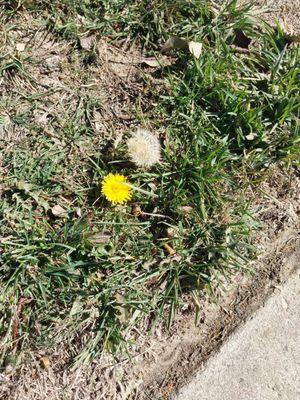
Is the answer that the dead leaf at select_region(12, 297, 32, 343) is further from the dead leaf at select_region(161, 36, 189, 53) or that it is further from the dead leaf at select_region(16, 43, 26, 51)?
the dead leaf at select_region(161, 36, 189, 53)

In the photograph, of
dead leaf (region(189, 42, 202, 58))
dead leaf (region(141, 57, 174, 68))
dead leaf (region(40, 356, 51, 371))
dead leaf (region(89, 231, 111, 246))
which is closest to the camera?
dead leaf (region(40, 356, 51, 371))

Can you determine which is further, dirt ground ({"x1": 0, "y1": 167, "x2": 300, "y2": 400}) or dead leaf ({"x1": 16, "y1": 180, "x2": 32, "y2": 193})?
dead leaf ({"x1": 16, "y1": 180, "x2": 32, "y2": 193})

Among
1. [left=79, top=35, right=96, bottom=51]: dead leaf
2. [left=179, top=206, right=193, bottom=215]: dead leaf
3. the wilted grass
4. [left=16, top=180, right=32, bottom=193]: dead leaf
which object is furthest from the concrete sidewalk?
[left=79, top=35, right=96, bottom=51]: dead leaf

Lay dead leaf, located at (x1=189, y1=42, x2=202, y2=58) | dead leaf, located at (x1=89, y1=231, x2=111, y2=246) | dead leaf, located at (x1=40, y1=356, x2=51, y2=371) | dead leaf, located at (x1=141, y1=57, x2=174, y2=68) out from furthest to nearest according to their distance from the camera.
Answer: dead leaf, located at (x1=141, y1=57, x2=174, y2=68), dead leaf, located at (x1=189, y1=42, x2=202, y2=58), dead leaf, located at (x1=89, y1=231, x2=111, y2=246), dead leaf, located at (x1=40, y1=356, x2=51, y2=371)

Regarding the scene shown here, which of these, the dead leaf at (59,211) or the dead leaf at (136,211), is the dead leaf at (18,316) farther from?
the dead leaf at (136,211)

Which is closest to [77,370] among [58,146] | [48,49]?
[58,146]

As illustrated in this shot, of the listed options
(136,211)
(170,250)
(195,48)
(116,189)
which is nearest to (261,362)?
(170,250)

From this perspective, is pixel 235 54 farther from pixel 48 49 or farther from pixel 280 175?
pixel 48 49
